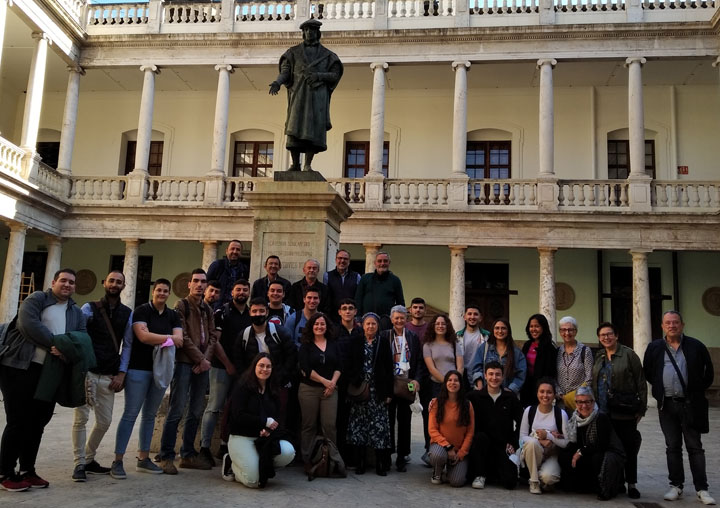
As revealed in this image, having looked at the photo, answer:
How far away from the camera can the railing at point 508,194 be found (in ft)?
55.7

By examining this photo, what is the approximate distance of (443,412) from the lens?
19.3ft

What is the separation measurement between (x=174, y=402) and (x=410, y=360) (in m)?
2.25

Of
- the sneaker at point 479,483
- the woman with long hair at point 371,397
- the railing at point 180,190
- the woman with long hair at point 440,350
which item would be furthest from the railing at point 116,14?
the sneaker at point 479,483

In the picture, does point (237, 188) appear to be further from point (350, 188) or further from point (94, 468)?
point (94, 468)

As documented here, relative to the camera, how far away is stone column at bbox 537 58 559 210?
16766 mm

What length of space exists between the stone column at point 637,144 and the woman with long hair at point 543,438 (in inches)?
474

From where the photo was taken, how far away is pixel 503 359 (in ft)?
20.8

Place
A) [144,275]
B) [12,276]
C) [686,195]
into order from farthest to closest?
[144,275] < [12,276] < [686,195]

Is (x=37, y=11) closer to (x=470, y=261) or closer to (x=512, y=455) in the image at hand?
(x=470, y=261)

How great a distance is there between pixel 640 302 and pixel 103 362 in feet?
46.7

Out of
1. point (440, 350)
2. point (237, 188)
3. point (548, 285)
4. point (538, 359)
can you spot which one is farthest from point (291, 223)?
point (237, 188)

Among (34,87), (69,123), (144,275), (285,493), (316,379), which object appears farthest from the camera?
(144,275)

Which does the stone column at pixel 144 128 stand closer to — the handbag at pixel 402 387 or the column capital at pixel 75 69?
the column capital at pixel 75 69

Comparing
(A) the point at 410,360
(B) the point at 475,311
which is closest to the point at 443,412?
(A) the point at 410,360
